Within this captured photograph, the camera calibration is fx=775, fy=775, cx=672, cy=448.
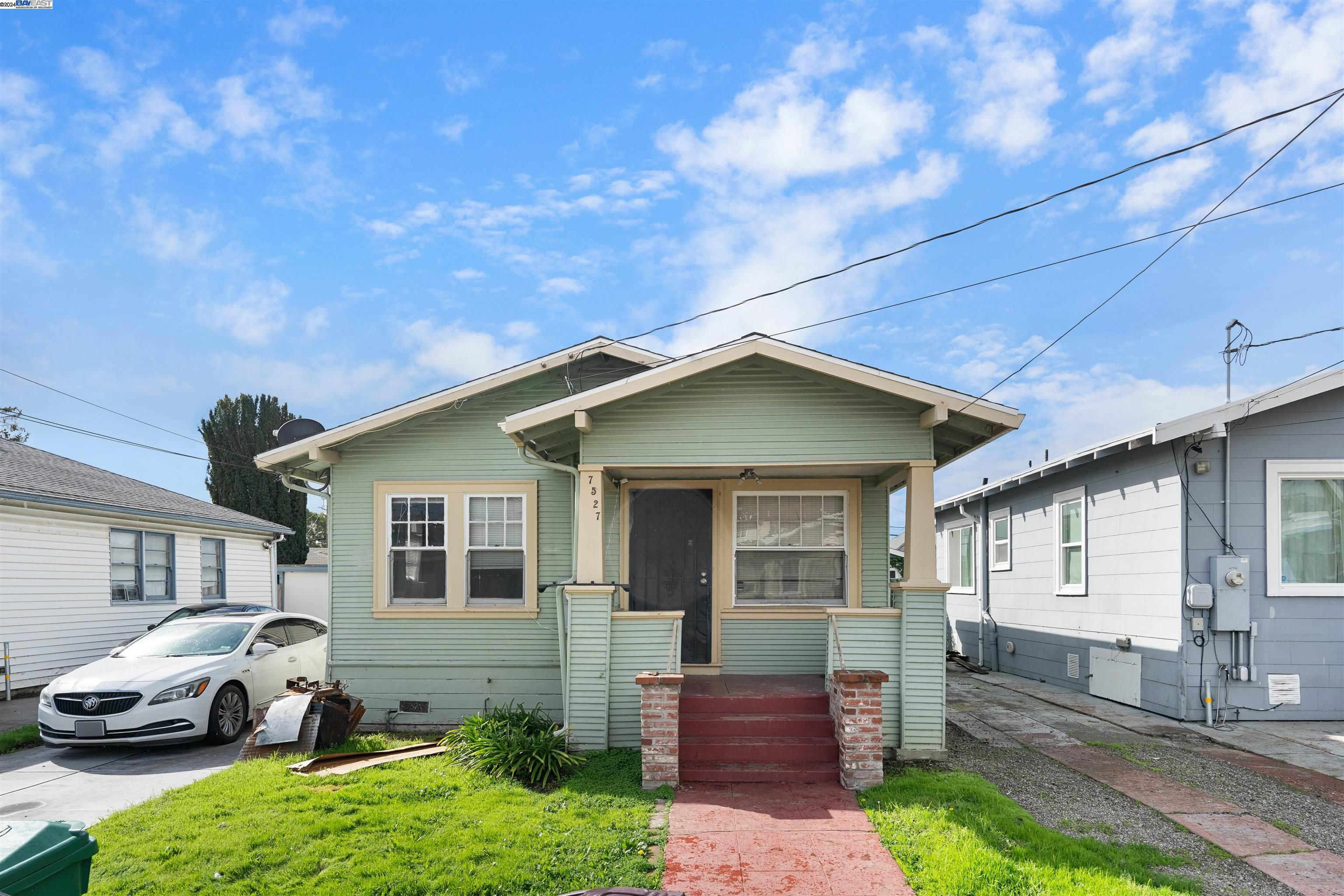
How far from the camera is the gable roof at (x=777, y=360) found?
23.0 feet

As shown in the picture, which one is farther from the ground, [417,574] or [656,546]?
[656,546]

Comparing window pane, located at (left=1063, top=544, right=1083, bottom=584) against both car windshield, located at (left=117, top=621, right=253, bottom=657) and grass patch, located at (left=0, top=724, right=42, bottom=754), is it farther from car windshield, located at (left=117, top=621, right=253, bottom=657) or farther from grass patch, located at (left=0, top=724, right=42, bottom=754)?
grass patch, located at (left=0, top=724, right=42, bottom=754)

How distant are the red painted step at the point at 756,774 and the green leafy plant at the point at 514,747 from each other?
1025 millimetres

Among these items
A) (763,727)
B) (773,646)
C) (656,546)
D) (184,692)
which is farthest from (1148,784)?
(184,692)

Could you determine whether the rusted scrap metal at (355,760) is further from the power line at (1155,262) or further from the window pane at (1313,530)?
the window pane at (1313,530)

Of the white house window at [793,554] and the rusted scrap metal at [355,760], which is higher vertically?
the white house window at [793,554]

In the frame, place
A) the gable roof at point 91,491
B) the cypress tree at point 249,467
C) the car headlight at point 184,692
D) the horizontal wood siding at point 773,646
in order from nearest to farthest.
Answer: the car headlight at point 184,692 → the horizontal wood siding at point 773,646 → the gable roof at point 91,491 → the cypress tree at point 249,467

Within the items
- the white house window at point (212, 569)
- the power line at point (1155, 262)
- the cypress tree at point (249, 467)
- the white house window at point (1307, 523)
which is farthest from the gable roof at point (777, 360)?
the cypress tree at point (249, 467)

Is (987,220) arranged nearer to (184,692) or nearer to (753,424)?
(753,424)

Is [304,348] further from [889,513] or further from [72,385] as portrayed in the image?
[889,513]

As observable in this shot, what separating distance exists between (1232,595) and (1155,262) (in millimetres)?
3718

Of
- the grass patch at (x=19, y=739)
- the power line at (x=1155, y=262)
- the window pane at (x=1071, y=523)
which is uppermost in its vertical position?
the power line at (x=1155, y=262)

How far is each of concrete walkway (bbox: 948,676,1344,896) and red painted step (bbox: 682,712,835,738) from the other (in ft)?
7.41

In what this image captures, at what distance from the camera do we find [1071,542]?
37.7 feet
